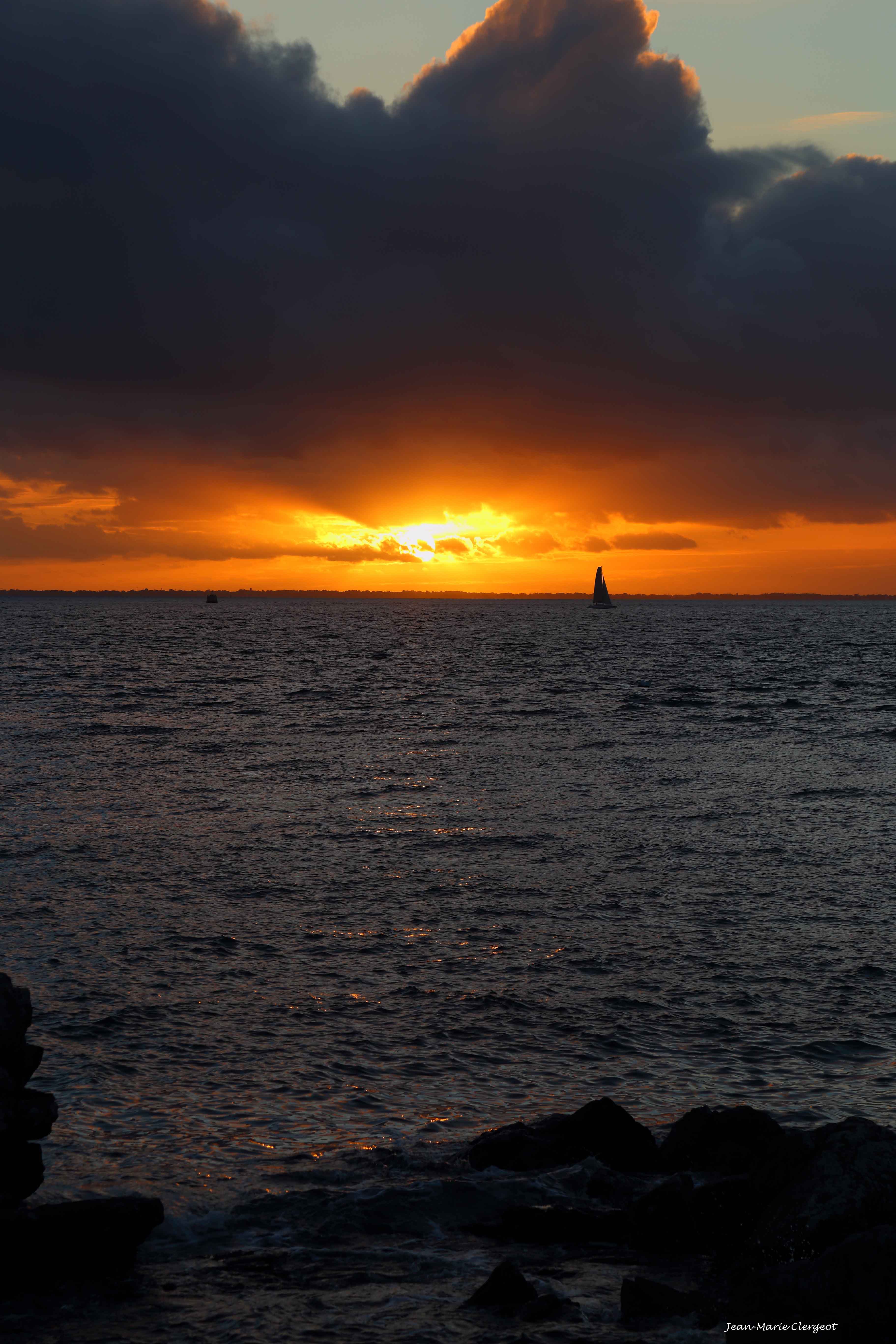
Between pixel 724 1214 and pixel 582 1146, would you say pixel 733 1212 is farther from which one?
pixel 582 1146

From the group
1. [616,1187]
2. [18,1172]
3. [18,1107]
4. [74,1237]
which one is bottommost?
[616,1187]

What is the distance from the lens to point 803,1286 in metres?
6.77

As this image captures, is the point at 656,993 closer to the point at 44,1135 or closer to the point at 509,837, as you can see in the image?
the point at 44,1135

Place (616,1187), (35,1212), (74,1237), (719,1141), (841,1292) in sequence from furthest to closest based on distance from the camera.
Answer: (719,1141) < (616,1187) < (35,1212) < (74,1237) < (841,1292)

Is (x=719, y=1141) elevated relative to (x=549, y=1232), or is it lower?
elevated

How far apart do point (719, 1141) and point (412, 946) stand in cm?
727

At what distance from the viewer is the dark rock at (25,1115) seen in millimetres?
8656

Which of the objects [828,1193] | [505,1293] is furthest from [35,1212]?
[828,1193]

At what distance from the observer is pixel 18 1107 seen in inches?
347

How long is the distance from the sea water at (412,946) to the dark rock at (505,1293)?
0.51 m

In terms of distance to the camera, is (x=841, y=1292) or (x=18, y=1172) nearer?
(x=841, y=1292)

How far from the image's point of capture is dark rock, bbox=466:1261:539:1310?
7.66 meters

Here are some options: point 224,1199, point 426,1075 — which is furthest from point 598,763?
point 224,1199

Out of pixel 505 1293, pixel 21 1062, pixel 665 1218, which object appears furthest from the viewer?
pixel 21 1062
